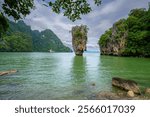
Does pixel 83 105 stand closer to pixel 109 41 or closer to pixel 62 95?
pixel 62 95

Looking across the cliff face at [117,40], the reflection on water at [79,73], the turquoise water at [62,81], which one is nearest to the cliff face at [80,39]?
the cliff face at [117,40]

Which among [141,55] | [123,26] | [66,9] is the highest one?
[123,26]

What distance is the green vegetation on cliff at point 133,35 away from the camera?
77.9m

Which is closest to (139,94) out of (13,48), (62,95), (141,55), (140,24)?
(62,95)

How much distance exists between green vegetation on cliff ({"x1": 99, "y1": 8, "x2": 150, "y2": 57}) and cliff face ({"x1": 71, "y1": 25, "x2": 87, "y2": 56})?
15.8 m

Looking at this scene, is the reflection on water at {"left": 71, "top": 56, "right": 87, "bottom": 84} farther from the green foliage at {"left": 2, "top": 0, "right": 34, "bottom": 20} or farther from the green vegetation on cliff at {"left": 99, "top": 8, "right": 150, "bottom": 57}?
the green vegetation on cliff at {"left": 99, "top": 8, "right": 150, "bottom": 57}

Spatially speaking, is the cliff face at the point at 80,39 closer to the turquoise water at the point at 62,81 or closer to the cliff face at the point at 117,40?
the cliff face at the point at 117,40

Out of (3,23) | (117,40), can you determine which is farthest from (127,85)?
(117,40)

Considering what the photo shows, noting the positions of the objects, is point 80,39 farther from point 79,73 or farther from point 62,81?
point 62,81

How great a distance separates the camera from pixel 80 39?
328 feet

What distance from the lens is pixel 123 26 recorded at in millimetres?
90188

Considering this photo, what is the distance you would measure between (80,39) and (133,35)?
29.2 metres

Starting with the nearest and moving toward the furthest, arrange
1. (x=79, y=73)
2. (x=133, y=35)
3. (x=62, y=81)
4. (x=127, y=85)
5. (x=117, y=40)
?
(x=127, y=85) < (x=62, y=81) < (x=79, y=73) < (x=133, y=35) < (x=117, y=40)

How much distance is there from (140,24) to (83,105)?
8455cm
